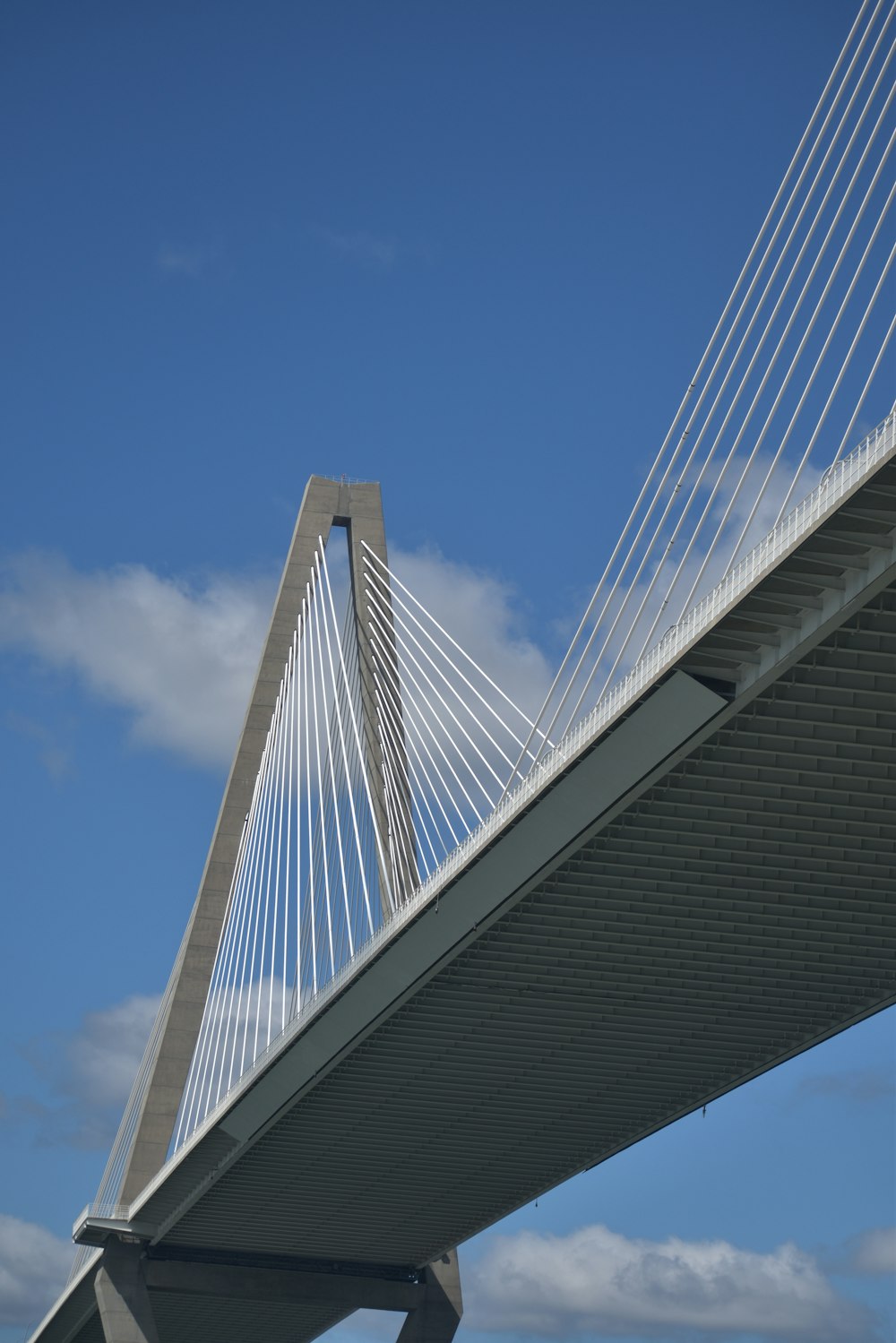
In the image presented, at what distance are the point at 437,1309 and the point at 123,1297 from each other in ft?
25.0

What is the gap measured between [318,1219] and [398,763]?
1146 centimetres

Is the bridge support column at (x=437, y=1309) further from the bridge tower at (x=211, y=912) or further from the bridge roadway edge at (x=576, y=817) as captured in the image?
the bridge roadway edge at (x=576, y=817)

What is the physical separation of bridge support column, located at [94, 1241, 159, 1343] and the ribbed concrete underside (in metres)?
1.65

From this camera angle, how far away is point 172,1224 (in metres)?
42.8

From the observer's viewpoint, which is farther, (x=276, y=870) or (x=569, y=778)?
(x=276, y=870)

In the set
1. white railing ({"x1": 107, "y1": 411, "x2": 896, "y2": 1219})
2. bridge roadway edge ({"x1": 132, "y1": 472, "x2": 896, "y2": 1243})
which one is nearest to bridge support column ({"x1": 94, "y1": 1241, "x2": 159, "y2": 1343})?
bridge roadway edge ({"x1": 132, "y1": 472, "x2": 896, "y2": 1243})

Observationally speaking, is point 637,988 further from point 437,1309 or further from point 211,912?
point 437,1309

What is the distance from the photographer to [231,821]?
43656 millimetres

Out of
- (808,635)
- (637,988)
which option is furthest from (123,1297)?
(808,635)

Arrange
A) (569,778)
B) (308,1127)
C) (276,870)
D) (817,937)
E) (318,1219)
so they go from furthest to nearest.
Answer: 1. (318,1219)
2. (276,870)
3. (308,1127)
4. (817,937)
5. (569,778)

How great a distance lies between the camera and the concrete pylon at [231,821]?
42.2m

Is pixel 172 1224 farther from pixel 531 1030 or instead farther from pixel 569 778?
pixel 569 778

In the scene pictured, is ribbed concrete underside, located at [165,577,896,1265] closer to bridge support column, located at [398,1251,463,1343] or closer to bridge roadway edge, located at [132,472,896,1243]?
bridge roadway edge, located at [132,472,896,1243]

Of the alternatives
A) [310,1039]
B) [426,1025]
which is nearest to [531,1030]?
[426,1025]
